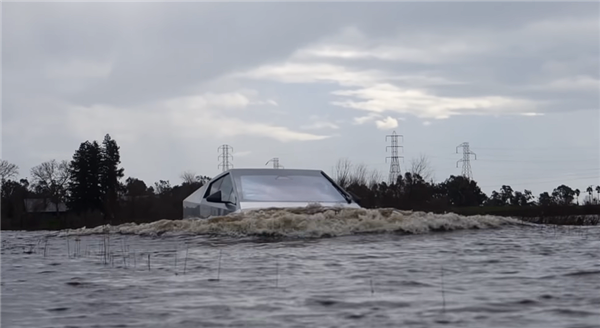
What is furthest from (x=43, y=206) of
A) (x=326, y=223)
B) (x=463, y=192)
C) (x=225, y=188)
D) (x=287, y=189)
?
(x=326, y=223)

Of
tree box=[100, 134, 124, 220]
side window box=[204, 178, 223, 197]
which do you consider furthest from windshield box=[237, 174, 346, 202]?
tree box=[100, 134, 124, 220]

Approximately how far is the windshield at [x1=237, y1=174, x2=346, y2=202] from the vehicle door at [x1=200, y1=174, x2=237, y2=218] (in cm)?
18

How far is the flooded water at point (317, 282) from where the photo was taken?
3.79m

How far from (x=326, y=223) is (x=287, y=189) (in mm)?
2162

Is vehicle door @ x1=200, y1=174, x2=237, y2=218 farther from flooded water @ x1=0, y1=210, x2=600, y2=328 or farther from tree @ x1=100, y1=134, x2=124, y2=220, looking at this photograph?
tree @ x1=100, y1=134, x2=124, y2=220

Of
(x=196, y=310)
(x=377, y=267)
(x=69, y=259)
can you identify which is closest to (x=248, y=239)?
(x=69, y=259)

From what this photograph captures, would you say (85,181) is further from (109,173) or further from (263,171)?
(263,171)

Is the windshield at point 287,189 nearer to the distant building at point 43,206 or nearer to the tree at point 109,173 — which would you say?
the tree at point 109,173

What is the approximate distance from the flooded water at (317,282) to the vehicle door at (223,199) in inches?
67.4

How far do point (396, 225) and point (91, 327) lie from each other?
6414 millimetres

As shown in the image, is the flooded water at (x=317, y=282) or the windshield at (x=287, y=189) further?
the windshield at (x=287, y=189)

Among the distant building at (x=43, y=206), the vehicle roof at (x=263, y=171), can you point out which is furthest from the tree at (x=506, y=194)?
the distant building at (x=43, y=206)

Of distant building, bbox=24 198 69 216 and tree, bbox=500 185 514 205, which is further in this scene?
distant building, bbox=24 198 69 216

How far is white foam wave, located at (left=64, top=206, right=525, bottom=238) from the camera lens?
9.35 metres
